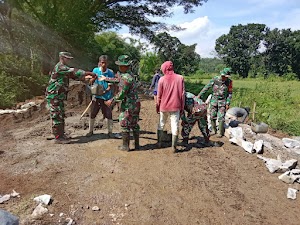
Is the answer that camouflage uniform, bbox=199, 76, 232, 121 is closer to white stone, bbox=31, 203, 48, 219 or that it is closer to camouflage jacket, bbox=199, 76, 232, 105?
camouflage jacket, bbox=199, 76, 232, 105

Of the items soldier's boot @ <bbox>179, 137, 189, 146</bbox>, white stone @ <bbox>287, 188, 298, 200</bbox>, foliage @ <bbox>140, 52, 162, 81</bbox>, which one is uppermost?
foliage @ <bbox>140, 52, 162, 81</bbox>

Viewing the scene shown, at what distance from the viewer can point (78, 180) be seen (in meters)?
4.66

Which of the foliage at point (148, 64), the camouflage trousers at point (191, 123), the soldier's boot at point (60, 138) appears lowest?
the soldier's boot at point (60, 138)

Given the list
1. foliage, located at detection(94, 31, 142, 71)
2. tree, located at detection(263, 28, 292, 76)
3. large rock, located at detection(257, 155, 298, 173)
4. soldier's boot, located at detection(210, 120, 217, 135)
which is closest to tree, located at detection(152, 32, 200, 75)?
foliage, located at detection(94, 31, 142, 71)

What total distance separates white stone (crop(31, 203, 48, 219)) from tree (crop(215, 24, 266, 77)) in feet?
163

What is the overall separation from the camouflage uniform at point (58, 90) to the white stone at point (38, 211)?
2.32 m

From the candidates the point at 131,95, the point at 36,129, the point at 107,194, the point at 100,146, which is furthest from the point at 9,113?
the point at 107,194

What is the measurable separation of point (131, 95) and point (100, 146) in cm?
120

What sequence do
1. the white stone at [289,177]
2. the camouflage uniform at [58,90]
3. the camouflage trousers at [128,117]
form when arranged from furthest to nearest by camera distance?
the camouflage uniform at [58,90], the camouflage trousers at [128,117], the white stone at [289,177]

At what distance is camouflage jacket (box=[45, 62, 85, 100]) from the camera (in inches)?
229

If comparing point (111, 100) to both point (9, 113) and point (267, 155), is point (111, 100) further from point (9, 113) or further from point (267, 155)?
point (9, 113)

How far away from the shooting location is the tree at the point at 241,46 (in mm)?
50875

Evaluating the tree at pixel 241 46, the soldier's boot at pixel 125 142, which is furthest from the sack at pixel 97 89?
the tree at pixel 241 46

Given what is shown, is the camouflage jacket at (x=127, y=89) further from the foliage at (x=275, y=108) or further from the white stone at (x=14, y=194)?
→ the foliage at (x=275, y=108)
